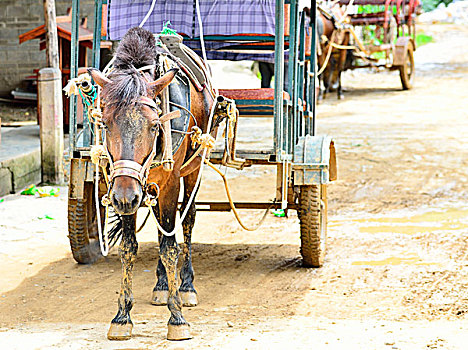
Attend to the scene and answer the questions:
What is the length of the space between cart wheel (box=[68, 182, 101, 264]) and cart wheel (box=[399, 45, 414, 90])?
11949mm

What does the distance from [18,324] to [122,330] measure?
0.86 m

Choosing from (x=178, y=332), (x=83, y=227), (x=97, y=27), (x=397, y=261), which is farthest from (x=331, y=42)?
(x=178, y=332)

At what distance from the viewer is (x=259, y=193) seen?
903cm

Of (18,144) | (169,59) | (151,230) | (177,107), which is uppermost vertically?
(169,59)

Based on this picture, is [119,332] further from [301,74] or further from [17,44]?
[17,44]

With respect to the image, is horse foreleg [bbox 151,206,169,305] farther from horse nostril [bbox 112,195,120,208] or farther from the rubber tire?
the rubber tire

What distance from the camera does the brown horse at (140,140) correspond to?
12.0 feet

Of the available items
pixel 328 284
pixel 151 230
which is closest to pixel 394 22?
pixel 151 230

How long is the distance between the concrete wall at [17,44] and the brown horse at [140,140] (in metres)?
10.2

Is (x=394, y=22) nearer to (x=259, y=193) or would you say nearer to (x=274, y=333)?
(x=259, y=193)

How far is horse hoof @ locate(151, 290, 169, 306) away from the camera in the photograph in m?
4.97

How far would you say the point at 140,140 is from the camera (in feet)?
12.2

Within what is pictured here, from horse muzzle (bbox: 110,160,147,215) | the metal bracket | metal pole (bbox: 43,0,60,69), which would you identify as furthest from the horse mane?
metal pole (bbox: 43,0,60,69)

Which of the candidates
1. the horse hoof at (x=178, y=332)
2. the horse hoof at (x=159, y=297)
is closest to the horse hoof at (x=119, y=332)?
the horse hoof at (x=178, y=332)
